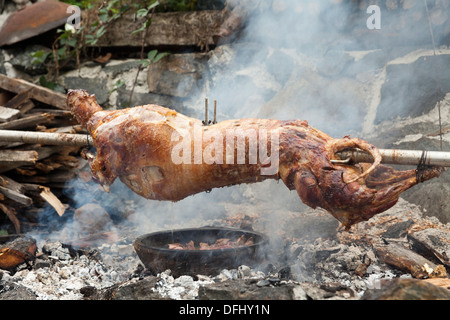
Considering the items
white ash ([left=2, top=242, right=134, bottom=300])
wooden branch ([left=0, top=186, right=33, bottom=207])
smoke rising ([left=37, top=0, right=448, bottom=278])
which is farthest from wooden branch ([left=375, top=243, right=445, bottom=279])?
wooden branch ([left=0, top=186, right=33, bottom=207])

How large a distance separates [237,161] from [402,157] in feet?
3.85

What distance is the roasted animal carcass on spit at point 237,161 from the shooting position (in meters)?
2.96

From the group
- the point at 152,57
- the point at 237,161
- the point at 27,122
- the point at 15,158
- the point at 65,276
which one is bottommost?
the point at 65,276

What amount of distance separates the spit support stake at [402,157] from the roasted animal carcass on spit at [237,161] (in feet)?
0.15

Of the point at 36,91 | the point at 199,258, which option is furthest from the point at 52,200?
the point at 199,258

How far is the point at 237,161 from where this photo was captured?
3.26 metres

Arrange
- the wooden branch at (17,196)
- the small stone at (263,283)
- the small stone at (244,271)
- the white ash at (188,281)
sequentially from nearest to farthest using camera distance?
the small stone at (263,283)
the white ash at (188,281)
the small stone at (244,271)
the wooden branch at (17,196)

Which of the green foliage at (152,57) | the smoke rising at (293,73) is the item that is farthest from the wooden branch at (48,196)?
the green foliage at (152,57)

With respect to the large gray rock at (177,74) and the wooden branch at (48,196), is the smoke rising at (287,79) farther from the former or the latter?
the wooden branch at (48,196)

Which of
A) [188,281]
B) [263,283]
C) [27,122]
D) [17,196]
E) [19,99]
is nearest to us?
[263,283]

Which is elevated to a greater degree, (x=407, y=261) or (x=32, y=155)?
(x=32, y=155)

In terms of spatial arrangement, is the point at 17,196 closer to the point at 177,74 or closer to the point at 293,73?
the point at 177,74

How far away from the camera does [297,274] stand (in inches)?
143

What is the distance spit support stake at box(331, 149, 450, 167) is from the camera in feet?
9.33
